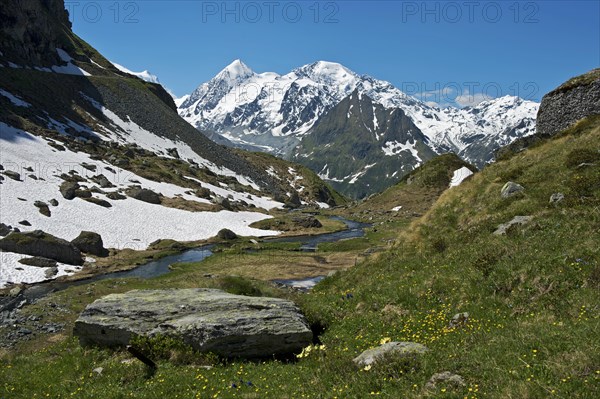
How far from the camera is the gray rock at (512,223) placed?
70.5 ft

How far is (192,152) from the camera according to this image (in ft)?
527

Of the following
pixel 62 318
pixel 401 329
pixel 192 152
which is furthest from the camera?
pixel 192 152

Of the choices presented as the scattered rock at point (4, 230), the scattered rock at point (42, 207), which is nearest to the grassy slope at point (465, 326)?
the scattered rock at point (4, 230)

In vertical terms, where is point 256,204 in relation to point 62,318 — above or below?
above

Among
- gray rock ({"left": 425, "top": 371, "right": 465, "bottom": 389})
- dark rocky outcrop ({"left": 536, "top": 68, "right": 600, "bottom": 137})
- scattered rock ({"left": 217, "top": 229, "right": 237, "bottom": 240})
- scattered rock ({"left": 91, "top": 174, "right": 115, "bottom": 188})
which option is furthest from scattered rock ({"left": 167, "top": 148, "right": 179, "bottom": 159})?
gray rock ({"left": 425, "top": 371, "right": 465, "bottom": 389})

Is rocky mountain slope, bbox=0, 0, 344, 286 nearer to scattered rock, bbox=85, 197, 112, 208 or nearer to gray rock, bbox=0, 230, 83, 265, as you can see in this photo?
scattered rock, bbox=85, 197, 112, 208

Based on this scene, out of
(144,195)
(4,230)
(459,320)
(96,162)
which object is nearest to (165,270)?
(4,230)

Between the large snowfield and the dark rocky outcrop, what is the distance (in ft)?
191

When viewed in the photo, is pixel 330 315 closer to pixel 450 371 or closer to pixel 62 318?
pixel 450 371

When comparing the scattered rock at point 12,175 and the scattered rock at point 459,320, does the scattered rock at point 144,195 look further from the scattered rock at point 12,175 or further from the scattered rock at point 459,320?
the scattered rock at point 459,320

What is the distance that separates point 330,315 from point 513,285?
7875 mm

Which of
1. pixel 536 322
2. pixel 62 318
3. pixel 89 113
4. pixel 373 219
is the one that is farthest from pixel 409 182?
pixel 536 322

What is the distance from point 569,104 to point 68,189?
79.6m

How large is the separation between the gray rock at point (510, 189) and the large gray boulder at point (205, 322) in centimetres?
1654
